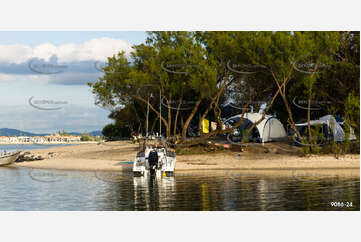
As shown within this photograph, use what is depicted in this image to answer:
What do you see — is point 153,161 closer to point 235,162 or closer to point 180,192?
point 180,192

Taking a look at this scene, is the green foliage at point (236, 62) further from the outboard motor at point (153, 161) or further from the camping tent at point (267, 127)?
the outboard motor at point (153, 161)

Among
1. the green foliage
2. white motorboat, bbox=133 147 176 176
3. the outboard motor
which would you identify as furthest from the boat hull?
the outboard motor

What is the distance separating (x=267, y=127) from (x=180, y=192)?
25.1m

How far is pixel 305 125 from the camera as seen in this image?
4525 cm

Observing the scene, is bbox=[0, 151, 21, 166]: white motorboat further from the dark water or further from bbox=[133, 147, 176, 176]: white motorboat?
bbox=[133, 147, 176, 176]: white motorboat

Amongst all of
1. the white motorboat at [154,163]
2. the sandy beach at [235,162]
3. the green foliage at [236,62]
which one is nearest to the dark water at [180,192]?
the white motorboat at [154,163]

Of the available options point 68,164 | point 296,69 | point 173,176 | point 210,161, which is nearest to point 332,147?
point 296,69

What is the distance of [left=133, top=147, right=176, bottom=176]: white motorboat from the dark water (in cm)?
64

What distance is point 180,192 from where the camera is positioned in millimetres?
24766

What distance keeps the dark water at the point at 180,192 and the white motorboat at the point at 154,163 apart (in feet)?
2.10

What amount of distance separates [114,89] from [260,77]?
12.7 meters

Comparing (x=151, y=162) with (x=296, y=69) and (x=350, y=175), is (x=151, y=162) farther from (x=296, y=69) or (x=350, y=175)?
(x=296, y=69)

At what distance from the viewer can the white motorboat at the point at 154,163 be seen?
104ft

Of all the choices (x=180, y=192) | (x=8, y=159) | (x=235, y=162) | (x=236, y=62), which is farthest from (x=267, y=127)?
(x=180, y=192)
